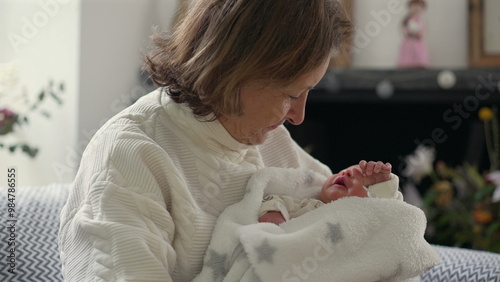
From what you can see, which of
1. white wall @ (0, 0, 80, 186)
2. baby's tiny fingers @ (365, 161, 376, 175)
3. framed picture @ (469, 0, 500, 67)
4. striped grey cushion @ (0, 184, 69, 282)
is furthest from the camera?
framed picture @ (469, 0, 500, 67)

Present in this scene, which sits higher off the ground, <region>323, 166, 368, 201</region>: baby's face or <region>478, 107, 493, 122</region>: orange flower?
<region>323, 166, 368, 201</region>: baby's face

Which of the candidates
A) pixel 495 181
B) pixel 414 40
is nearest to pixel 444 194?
pixel 495 181

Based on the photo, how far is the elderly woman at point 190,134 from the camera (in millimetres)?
1265

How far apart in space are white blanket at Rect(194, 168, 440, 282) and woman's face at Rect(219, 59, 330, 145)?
0.15 metres

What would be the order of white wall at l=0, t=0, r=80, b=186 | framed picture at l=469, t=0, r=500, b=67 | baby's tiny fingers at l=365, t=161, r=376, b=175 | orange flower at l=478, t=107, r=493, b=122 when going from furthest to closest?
framed picture at l=469, t=0, r=500, b=67 < orange flower at l=478, t=107, r=493, b=122 < white wall at l=0, t=0, r=80, b=186 < baby's tiny fingers at l=365, t=161, r=376, b=175

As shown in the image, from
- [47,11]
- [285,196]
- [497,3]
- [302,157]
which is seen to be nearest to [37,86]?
[47,11]

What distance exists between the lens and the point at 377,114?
3961 mm

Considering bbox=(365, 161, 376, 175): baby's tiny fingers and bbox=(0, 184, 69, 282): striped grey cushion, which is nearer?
bbox=(365, 161, 376, 175): baby's tiny fingers

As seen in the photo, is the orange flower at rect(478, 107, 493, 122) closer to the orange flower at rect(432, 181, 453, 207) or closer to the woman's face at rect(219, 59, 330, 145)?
the orange flower at rect(432, 181, 453, 207)

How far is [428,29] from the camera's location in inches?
158

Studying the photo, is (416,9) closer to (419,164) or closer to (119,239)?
(419,164)

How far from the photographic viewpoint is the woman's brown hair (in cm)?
130

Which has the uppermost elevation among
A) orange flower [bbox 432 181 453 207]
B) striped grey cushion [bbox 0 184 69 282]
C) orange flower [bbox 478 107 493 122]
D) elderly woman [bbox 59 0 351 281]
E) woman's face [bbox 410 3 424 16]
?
elderly woman [bbox 59 0 351 281]

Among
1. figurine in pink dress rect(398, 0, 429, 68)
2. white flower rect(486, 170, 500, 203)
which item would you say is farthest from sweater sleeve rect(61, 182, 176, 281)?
figurine in pink dress rect(398, 0, 429, 68)
